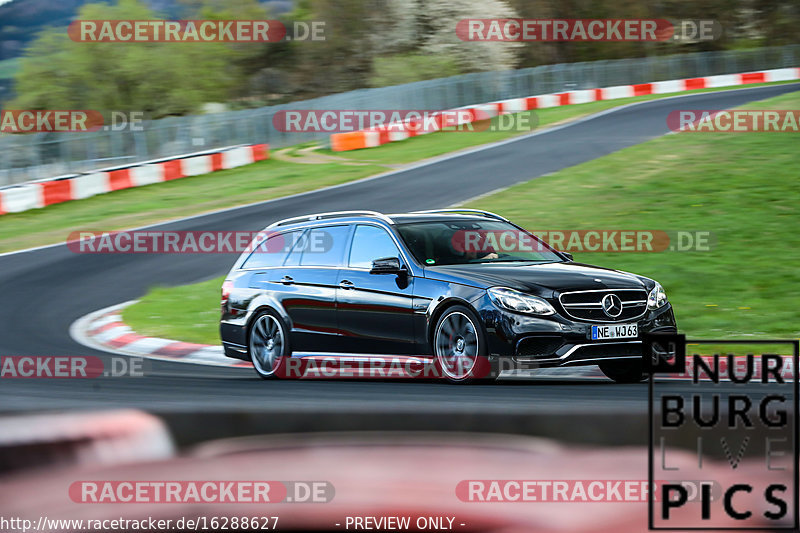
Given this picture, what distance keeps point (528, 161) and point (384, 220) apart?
16072 mm

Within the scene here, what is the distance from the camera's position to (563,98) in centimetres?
4181

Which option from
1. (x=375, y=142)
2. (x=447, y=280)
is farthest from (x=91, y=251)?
(x=375, y=142)

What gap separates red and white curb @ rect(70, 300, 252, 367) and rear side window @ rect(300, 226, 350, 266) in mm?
1667

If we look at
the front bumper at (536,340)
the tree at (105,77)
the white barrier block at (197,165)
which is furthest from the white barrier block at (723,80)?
the front bumper at (536,340)

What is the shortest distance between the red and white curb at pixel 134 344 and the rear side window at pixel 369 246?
2180 mm

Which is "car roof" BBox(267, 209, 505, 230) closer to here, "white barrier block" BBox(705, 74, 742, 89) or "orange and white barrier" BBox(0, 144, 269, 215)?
"orange and white barrier" BBox(0, 144, 269, 215)

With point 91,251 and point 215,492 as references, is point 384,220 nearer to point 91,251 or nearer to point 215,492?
point 215,492

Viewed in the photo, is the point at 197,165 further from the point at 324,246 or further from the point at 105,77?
the point at 105,77

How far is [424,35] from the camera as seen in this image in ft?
201

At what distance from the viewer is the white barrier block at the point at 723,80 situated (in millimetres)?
47750

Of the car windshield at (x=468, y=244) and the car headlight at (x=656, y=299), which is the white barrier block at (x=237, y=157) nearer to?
the car windshield at (x=468, y=244)

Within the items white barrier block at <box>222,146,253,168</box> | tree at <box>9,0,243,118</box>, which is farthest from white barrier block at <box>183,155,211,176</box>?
tree at <box>9,0,243,118</box>

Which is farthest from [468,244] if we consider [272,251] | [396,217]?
[272,251]

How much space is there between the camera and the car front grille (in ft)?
26.8
